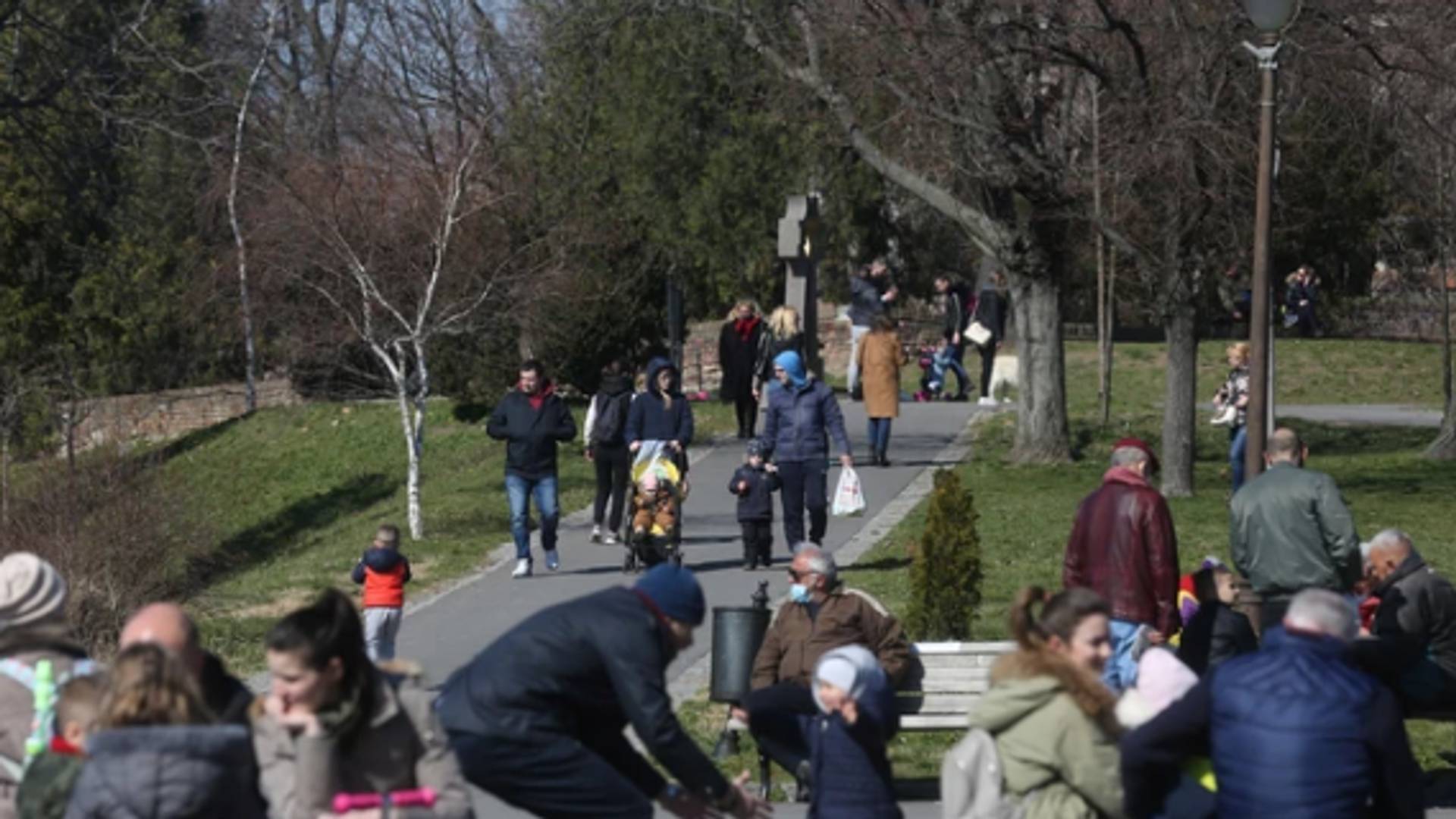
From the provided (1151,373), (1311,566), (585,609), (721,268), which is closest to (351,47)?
(721,268)

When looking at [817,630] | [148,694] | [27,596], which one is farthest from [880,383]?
[148,694]

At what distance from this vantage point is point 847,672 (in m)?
7.99

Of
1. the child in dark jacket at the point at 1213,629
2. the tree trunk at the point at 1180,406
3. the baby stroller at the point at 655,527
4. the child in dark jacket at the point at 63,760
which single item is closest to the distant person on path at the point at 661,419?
the baby stroller at the point at 655,527

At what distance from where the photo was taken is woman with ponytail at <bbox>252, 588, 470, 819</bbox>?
6.30 meters

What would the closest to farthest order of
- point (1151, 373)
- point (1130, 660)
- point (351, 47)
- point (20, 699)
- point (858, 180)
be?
point (20, 699), point (1130, 660), point (1151, 373), point (858, 180), point (351, 47)

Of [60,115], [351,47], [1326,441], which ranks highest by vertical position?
[351,47]

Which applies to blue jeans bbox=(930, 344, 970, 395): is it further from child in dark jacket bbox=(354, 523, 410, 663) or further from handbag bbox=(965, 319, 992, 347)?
child in dark jacket bbox=(354, 523, 410, 663)

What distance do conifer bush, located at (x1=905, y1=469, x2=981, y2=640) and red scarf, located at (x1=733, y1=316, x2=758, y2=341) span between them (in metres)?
14.9

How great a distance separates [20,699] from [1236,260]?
22622mm

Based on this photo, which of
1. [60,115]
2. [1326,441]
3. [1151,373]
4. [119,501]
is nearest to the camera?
[119,501]

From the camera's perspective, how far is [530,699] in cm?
722

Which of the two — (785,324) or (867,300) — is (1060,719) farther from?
(867,300)

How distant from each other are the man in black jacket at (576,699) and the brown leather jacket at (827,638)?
3883mm

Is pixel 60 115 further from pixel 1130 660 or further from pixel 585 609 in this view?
pixel 585 609
